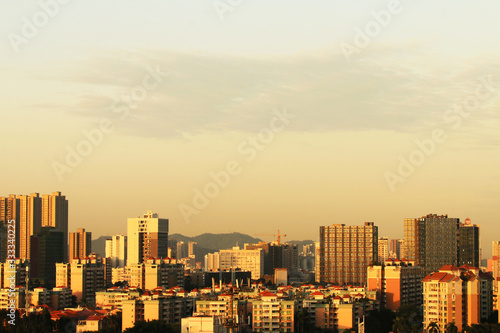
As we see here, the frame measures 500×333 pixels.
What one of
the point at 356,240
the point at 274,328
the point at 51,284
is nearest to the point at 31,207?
the point at 51,284

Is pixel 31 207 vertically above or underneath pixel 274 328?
above

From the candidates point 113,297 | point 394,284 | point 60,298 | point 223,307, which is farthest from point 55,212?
point 223,307

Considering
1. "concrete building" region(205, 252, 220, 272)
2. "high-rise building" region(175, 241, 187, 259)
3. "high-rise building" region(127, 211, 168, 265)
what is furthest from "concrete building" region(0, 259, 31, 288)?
"high-rise building" region(175, 241, 187, 259)

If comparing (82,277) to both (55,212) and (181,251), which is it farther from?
(181,251)

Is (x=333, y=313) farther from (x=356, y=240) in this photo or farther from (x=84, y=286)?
(x=356, y=240)

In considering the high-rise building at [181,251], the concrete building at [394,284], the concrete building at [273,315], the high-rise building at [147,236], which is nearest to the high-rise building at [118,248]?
the high-rise building at [147,236]

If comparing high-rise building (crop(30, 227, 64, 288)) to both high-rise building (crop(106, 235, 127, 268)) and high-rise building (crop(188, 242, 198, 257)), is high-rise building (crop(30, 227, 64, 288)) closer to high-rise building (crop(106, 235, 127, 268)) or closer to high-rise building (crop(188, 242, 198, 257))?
high-rise building (crop(106, 235, 127, 268))
